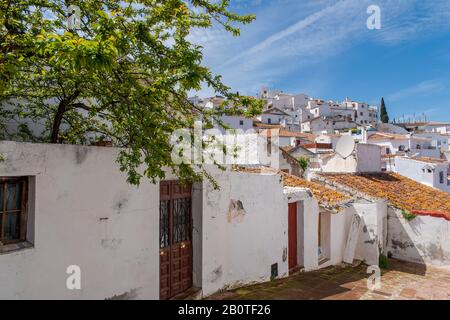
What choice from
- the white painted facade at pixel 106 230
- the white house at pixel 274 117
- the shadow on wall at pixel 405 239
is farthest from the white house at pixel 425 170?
the white house at pixel 274 117

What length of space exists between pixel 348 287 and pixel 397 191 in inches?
398

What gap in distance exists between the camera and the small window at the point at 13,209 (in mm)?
4898

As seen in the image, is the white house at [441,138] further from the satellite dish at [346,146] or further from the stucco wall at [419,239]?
the stucco wall at [419,239]

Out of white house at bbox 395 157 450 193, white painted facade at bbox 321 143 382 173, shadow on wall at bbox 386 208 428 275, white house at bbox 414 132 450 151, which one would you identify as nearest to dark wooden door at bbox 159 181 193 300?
shadow on wall at bbox 386 208 428 275

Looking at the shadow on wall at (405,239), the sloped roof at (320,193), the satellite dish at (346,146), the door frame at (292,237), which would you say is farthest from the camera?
the satellite dish at (346,146)

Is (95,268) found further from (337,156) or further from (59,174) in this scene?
(337,156)

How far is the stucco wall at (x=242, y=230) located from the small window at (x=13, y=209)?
3.70 metres

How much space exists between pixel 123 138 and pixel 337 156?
16.5 m

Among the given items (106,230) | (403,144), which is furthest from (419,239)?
(403,144)

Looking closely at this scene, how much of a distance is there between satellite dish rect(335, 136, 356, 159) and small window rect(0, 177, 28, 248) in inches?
694

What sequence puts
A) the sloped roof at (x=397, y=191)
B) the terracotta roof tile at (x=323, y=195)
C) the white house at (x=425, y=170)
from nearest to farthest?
1. the terracotta roof tile at (x=323, y=195)
2. the sloped roof at (x=397, y=191)
3. the white house at (x=425, y=170)

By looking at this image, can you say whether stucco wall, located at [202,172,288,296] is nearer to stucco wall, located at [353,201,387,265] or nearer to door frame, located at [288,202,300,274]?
door frame, located at [288,202,300,274]

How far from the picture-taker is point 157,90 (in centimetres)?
539
